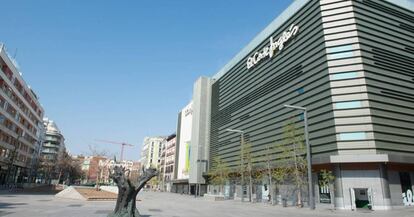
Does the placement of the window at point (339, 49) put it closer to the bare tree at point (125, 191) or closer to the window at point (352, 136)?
the window at point (352, 136)

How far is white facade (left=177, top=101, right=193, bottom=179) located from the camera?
8819 cm

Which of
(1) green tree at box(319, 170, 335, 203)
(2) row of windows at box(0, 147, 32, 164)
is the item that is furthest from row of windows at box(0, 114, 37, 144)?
(1) green tree at box(319, 170, 335, 203)

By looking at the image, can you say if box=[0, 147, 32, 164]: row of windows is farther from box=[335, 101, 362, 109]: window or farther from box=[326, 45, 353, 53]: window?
box=[326, 45, 353, 53]: window

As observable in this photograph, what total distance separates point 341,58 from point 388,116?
827 cm

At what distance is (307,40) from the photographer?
1608 inches

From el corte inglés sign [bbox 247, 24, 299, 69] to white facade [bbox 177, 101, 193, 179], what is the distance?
36971 mm

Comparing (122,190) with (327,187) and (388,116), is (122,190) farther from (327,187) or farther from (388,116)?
(388,116)

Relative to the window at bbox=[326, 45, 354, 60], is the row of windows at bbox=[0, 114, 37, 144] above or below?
below

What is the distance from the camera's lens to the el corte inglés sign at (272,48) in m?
44.6

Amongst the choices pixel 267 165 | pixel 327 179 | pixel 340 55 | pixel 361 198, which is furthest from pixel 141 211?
pixel 340 55

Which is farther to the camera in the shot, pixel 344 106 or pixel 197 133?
pixel 197 133

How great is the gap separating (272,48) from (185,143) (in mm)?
49774

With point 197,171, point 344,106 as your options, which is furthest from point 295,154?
point 197,171

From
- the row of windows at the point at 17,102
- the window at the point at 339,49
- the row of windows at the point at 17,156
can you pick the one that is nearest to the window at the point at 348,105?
the window at the point at 339,49
